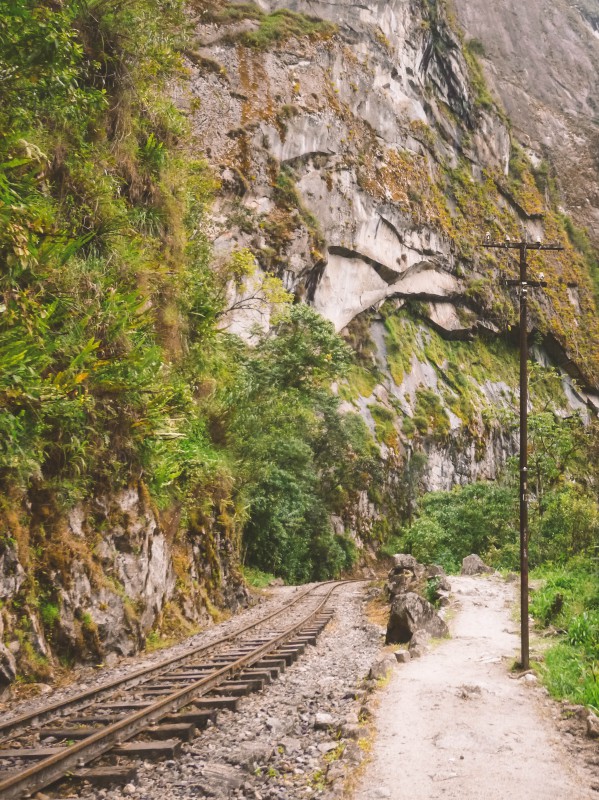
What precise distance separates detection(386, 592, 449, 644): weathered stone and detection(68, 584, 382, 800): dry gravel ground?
2.37 meters

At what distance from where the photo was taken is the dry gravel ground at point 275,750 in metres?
4.18

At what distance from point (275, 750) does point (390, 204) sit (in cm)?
4206

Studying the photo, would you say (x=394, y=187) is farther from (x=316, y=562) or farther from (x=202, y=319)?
→ (x=202, y=319)

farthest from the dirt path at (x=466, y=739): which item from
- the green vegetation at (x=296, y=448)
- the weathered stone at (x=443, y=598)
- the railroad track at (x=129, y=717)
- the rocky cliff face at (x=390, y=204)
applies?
the rocky cliff face at (x=390, y=204)

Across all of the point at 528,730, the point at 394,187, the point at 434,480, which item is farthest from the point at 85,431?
the point at 394,187

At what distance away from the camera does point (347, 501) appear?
116ft

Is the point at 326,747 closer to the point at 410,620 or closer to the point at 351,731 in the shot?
the point at 351,731

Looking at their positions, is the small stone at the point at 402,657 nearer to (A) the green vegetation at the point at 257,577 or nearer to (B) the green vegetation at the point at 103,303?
(B) the green vegetation at the point at 103,303

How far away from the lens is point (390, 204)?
43.0 m

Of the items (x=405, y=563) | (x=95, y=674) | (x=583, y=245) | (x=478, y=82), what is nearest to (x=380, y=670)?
(x=95, y=674)

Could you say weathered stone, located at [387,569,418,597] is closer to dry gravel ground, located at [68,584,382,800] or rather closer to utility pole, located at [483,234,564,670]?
utility pole, located at [483,234,564,670]

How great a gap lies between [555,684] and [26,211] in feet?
25.7

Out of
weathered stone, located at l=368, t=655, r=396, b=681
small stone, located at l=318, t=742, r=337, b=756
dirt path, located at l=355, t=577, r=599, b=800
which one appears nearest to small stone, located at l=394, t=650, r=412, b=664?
dirt path, located at l=355, t=577, r=599, b=800

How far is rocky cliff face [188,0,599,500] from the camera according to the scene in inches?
1383
